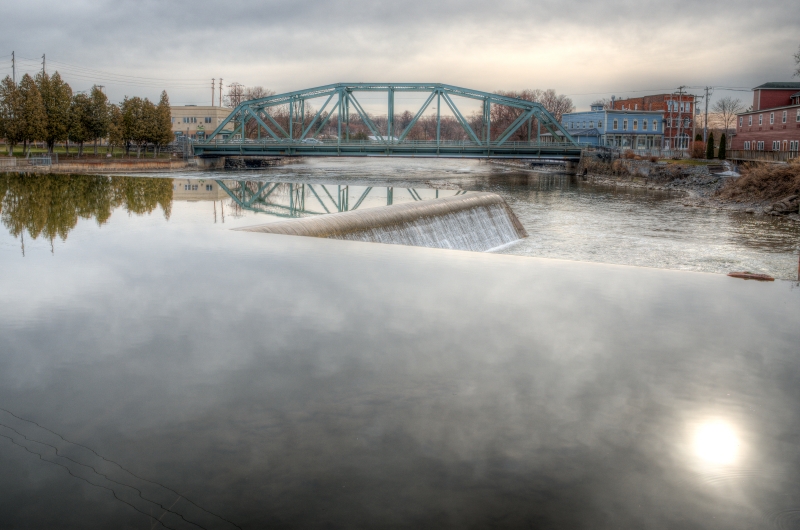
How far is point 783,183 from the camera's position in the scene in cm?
3105

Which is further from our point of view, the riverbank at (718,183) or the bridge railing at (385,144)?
the bridge railing at (385,144)

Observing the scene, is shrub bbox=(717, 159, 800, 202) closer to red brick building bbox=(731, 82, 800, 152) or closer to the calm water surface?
red brick building bbox=(731, 82, 800, 152)

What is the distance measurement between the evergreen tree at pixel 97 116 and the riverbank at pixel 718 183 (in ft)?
125

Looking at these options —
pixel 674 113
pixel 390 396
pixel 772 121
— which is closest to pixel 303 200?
pixel 390 396

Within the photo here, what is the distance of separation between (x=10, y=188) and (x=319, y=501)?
24.3 m

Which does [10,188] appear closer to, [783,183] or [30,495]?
[30,495]

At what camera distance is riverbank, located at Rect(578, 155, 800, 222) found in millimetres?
29927

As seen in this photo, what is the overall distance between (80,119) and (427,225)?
4570 centimetres

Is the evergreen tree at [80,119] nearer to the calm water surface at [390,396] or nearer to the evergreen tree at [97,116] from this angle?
the evergreen tree at [97,116]

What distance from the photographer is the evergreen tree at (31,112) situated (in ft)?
151

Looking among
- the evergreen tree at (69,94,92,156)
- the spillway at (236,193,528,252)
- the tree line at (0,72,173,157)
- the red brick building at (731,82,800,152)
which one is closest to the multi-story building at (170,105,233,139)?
the tree line at (0,72,173,157)

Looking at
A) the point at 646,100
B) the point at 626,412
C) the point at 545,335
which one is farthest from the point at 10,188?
the point at 646,100

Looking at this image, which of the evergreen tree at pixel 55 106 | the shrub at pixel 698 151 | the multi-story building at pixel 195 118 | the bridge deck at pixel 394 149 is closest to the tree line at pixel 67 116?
the evergreen tree at pixel 55 106

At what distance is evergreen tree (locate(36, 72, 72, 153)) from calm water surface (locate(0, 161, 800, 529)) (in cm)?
4372
